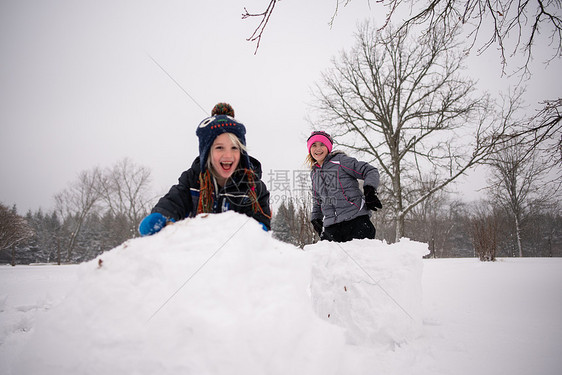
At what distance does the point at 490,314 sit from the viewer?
2.37m

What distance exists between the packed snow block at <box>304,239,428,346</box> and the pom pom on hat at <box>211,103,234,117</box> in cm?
150

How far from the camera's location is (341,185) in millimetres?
3061

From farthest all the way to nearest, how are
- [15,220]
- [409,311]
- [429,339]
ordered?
[15,220]
[409,311]
[429,339]

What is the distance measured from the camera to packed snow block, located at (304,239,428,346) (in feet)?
6.58

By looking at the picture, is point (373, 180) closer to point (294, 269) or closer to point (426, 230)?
point (294, 269)

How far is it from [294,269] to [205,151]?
1299mm

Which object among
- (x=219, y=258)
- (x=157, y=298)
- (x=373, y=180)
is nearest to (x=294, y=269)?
(x=219, y=258)

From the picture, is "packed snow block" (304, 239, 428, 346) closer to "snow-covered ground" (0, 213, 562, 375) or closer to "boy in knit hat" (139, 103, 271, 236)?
"snow-covered ground" (0, 213, 562, 375)

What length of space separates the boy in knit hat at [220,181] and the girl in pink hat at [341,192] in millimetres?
1412

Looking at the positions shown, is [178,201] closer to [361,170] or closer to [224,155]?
[224,155]

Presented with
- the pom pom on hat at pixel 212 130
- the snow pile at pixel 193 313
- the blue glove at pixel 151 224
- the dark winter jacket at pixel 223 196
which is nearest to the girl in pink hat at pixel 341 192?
the dark winter jacket at pixel 223 196

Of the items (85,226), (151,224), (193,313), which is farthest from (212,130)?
(85,226)

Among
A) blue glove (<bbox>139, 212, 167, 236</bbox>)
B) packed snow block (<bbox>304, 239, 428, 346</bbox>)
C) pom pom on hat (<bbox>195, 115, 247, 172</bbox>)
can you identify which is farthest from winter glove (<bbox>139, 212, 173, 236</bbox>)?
packed snow block (<bbox>304, 239, 428, 346</bbox>)

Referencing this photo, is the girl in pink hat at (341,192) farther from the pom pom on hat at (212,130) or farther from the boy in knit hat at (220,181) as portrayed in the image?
the pom pom on hat at (212,130)
